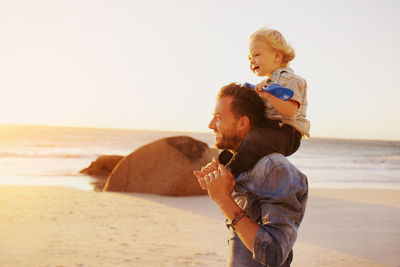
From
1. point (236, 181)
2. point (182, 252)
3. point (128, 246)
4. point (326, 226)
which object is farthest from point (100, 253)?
point (326, 226)

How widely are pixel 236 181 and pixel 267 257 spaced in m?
0.43

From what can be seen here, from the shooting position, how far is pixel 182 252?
5.08 m

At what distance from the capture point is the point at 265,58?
2.47 meters

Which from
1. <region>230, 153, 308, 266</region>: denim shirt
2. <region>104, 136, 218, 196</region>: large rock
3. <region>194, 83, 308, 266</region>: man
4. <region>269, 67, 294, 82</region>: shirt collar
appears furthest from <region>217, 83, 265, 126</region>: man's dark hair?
<region>104, 136, 218, 196</region>: large rock

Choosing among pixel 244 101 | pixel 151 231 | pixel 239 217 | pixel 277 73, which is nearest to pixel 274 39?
pixel 277 73

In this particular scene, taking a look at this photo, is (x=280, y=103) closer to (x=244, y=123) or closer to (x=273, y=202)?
(x=244, y=123)

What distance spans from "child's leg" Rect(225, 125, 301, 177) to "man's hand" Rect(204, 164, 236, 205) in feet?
0.45

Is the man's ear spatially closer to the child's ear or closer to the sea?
the child's ear

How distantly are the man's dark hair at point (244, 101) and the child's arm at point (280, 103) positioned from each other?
0.04 m

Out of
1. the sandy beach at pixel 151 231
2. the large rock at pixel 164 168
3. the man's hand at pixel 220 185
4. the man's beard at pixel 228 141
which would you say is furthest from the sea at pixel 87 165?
the man's hand at pixel 220 185

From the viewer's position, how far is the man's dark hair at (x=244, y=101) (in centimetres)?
186

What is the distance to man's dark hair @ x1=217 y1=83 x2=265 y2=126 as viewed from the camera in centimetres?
186

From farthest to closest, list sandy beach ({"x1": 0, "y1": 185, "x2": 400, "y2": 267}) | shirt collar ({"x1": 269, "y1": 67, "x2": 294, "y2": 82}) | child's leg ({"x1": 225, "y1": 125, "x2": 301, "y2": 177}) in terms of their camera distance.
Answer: sandy beach ({"x1": 0, "y1": 185, "x2": 400, "y2": 267}), shirt collar ({"x1": 269, "y1": 67, "x2": 294, "y2": 82}), child's leg ({"x1": 225, "y1": 125, "x2": 301, "y2": 177})

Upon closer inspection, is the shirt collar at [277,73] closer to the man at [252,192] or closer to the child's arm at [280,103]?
the child's arm at [280,103]
